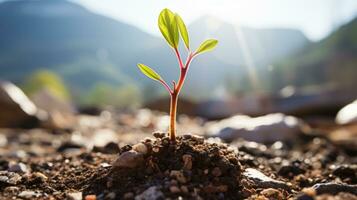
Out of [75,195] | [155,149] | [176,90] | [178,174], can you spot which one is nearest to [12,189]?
[75,195]

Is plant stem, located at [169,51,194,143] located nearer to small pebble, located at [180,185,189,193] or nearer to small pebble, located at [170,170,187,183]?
small pebble, located at [170,170,187,183]

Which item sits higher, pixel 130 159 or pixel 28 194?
pixel 130 159

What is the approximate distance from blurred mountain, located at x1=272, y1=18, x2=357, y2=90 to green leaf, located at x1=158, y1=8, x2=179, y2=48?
7339cm

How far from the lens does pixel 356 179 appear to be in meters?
3.14

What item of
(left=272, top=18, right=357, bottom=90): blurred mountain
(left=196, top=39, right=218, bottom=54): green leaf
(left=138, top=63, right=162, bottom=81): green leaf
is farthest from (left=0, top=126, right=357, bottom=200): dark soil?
(left=272, top=18, right=357, bottom=90): blurred mountain

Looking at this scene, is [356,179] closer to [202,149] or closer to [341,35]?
[202,149]

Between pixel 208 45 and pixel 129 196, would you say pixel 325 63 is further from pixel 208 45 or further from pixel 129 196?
pixel 129 196

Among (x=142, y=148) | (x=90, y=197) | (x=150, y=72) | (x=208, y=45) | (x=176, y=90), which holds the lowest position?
(x=90, y=197)

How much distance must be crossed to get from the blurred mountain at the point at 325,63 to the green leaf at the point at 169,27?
241 ft

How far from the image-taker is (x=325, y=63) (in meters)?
106

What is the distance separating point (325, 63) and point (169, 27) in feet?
364

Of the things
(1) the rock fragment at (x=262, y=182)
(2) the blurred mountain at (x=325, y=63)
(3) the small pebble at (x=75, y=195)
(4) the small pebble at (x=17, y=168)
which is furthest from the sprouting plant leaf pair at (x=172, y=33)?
(2) the blurred mountain at (x=325, y=63)

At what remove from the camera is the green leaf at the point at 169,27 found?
7.50 ft

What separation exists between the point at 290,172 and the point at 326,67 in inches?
4149
